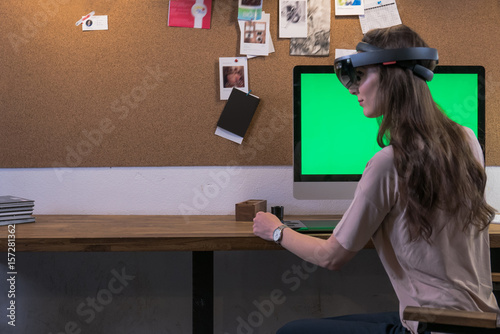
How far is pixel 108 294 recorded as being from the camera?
68.1 inches

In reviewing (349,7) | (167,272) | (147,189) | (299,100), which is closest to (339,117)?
(299,100)

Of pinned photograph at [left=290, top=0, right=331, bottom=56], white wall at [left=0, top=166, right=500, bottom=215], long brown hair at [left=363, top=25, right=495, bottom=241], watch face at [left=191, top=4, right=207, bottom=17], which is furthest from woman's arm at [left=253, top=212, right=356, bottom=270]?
watch face at [left=191, top=4, right=207, bottom=17]

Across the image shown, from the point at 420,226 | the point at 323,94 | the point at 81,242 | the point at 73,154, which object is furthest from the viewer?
the point at 73,154

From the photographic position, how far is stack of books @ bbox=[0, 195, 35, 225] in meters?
1.38

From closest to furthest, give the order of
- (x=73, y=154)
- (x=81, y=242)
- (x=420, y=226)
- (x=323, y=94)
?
(x=420, y=226) → (x=81, y=242) → (x=323, y=94) → (x=73, y=154)

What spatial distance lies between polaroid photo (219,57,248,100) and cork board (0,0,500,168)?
0.8 inches

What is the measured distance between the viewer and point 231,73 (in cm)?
170

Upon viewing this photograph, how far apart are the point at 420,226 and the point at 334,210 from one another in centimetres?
91

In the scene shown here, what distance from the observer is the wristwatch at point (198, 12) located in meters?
1.69

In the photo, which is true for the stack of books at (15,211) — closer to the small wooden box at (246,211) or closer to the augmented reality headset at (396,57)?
the small wooden box at (246,211)

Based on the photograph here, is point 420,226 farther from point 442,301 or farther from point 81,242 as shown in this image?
point 81,242

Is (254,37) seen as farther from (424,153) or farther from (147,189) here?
(424,153)

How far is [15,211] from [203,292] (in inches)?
24.6

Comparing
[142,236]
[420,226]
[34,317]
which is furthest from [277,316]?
[420,226]
